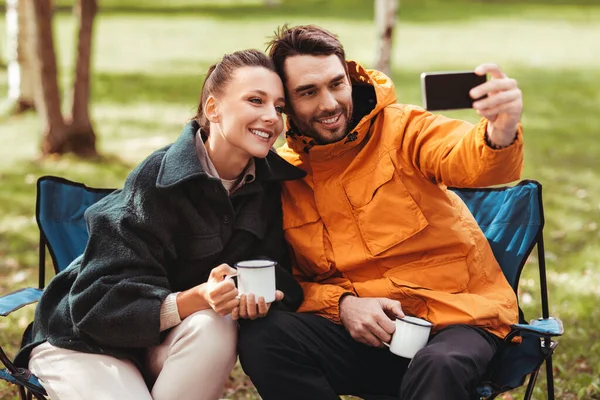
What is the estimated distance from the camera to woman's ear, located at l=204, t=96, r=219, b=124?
322 centimetres

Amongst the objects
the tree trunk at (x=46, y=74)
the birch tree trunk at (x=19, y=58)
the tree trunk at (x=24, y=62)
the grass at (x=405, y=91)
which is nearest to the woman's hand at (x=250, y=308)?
the grass at (x=405, y=91)

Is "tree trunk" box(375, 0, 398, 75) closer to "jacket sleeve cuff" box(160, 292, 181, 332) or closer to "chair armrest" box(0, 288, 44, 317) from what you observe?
"chair armrest" box(0, 288, 44, 317)

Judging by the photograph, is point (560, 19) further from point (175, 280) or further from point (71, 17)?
point (175, 280)

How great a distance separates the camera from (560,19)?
22.5 meters

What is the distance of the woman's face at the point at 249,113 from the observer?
3113mm

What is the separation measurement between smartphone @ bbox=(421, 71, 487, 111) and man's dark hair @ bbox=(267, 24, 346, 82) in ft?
2.51

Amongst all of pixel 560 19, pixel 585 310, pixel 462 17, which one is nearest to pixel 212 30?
pixel 462 17

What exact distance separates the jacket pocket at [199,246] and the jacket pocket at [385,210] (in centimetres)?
54

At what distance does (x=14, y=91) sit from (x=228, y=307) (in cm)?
1039

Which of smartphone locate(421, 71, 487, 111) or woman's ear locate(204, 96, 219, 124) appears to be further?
woman's ear locate(204, 96, 219, 124)

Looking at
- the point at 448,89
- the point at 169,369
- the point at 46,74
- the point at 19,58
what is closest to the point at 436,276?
the point at 448,89

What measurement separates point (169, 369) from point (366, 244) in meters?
0.85

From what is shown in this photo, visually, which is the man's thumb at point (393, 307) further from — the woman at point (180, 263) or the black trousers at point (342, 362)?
the woman at point (180, 263)

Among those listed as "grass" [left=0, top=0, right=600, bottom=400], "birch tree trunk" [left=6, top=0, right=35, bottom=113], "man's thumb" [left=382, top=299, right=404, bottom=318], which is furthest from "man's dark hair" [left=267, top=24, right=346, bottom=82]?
"birch tree trunk" [left=6, top=0, right=35, bottom=113]
